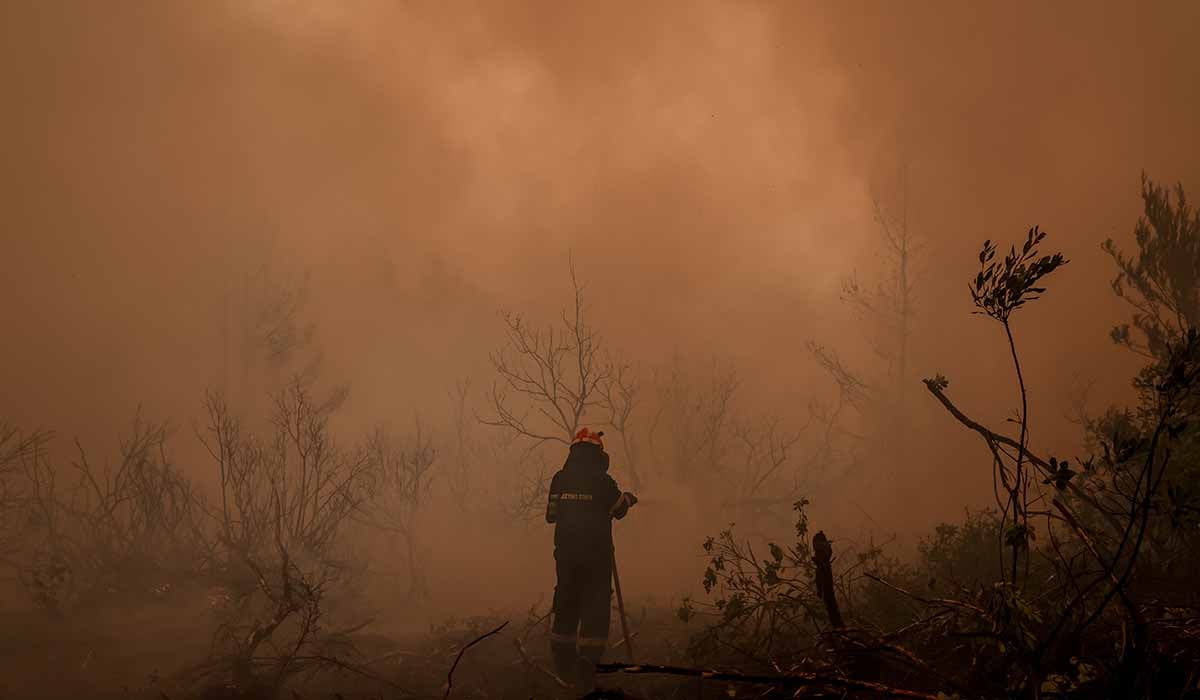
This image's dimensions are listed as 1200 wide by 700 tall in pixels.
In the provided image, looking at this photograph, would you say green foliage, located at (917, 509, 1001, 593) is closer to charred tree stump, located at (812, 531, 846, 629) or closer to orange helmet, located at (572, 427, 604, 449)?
orange helmet, located at (572, 427, 604, 449)

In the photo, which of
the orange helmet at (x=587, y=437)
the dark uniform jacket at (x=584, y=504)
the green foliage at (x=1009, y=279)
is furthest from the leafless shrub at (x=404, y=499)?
the green foliage at (x=1009, y=279)

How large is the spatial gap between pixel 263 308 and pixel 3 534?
13.7 metres

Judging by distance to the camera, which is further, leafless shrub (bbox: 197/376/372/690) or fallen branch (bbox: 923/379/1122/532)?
leafless shrub (bbox: 197/376/372/690)

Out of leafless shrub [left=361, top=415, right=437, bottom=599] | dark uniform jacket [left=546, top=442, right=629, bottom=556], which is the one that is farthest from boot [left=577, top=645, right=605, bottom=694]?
leafless shrub [left=361, top=415, right=437, bottom=599]

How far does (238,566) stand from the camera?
446 inches

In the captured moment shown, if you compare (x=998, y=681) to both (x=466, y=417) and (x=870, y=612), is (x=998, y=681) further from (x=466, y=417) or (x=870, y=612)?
(x=466, y=417)

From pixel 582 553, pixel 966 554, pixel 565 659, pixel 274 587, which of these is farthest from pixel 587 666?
pixel 274 587

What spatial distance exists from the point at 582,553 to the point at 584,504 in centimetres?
49

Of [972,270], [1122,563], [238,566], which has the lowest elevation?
[1122,563]

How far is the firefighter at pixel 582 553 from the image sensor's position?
20.6 feet

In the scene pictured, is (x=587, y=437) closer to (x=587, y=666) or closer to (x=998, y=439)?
(x=587, y=666)

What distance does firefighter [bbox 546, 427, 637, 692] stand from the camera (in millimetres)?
6281

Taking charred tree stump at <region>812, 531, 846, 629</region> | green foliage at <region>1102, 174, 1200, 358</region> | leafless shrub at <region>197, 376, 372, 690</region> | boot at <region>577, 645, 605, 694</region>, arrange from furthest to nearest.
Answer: green foliage at <region>1102, 174, 1200, 358</region> → leafless shrub at <region>197, 376, 372, 690</region> → boot at <region>577, 645, 605, 694</region> → charred tree stump at <region>812, 531, 846, 629</region>

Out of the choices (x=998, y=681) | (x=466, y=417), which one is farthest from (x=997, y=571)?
(x=466, y=417)
